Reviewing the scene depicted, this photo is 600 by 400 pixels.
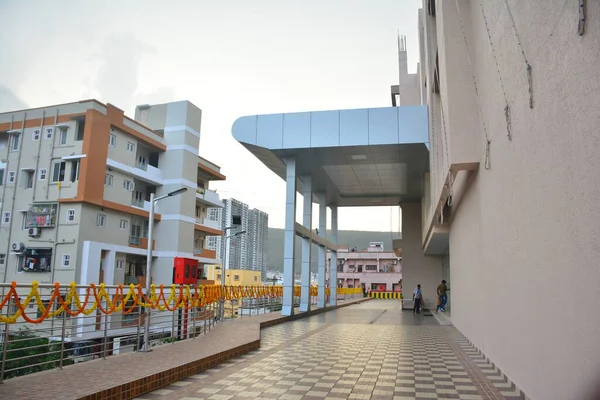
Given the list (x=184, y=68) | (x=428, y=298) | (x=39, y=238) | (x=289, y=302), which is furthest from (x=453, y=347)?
(x=39, y=238)

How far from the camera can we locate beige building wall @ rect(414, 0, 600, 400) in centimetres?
282

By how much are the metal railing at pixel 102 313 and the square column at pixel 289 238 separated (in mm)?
1266

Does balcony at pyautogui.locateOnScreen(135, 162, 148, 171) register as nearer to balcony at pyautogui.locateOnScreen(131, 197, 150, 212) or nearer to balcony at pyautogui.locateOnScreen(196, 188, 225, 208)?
balcony at pyautogui.locateOnScreen(131, 197, 150, 212)

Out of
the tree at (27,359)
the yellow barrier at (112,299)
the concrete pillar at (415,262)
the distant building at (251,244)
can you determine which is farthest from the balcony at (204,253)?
the distant building at (251,244)

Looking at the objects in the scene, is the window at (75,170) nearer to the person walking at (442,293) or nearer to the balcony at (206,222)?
the balcony at (206,222)

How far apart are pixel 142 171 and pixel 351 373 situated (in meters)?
23.9

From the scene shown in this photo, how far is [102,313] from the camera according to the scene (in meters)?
7.35

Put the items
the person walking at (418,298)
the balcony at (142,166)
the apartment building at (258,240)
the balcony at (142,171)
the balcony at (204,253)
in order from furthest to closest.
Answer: the apartment building at (258,240) → the balcony at (204,253) → the balcony at (142,166) → the balcony at (142,171) → the person walking at (418,298)

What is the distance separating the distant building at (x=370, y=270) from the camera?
6650cm

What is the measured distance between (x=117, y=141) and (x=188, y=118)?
6163 millimetres

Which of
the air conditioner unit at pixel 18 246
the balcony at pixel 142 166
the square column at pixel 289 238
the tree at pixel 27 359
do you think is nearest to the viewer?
the tree at pixel 27 359

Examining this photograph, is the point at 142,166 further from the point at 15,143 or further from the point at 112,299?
the point at 112,299

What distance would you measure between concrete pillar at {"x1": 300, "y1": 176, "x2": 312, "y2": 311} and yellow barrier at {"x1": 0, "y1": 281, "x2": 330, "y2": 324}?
169cm

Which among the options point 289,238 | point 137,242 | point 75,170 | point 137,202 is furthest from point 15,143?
point 289,238
